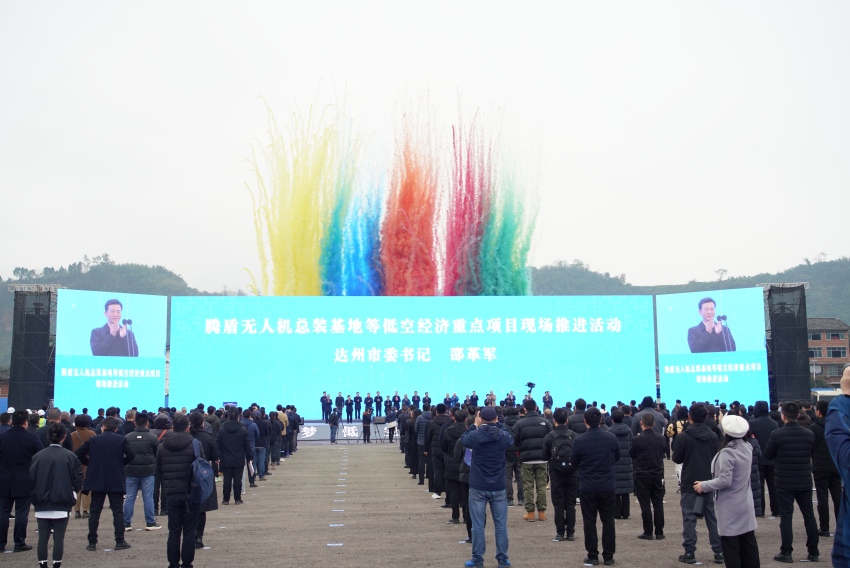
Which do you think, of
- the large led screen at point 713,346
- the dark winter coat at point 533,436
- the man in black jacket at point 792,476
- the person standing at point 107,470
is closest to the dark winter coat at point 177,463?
the person standing at point 107,470

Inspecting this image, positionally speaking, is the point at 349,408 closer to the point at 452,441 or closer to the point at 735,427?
the point at 452,441

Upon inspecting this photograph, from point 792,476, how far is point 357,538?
4.33m

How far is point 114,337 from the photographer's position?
2723 cm

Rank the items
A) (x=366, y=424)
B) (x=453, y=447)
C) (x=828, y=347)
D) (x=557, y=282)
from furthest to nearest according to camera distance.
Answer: (x=557, y=282) → (x=828, y=347) → (x=366, y=424) → (x=453, y=447)

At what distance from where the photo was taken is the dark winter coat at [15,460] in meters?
8.34

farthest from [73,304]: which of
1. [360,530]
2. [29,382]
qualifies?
[360,530]

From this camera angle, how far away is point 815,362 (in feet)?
185

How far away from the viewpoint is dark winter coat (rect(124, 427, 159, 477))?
9.43 meters

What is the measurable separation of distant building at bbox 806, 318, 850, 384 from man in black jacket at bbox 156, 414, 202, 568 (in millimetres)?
55335

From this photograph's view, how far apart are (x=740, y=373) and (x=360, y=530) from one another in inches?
807

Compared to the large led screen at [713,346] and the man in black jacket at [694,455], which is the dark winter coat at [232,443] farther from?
the large led screen at [713,346]

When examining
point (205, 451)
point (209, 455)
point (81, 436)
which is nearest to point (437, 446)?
point (205, 451)

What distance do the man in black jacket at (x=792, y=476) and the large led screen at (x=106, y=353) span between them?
22.4 meters

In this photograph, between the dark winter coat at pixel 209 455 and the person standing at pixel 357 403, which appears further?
the person standing at pixel 357 403
